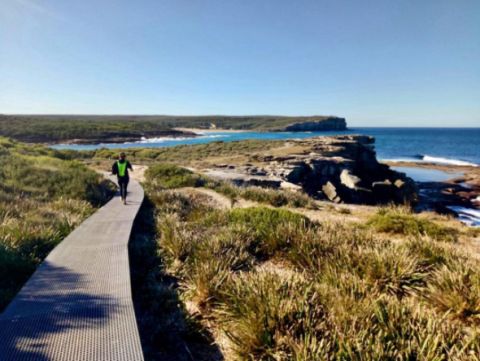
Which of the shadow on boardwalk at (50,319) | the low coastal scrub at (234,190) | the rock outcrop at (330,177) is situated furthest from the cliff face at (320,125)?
the shadow on boardwalk at (50,319)

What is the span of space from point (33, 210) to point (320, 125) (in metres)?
153

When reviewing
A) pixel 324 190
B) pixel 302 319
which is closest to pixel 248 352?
pixel 302 319

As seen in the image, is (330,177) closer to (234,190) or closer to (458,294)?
(234,190)

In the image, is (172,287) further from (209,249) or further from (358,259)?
(358,259)

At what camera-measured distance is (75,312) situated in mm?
3635

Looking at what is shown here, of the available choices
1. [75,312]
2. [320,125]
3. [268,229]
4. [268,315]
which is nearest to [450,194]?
[268,229]

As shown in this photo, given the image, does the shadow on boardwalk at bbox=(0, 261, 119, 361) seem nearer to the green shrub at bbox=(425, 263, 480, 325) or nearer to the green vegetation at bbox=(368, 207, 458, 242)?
the green shrub at bbox=(425, 263, 480, 325)

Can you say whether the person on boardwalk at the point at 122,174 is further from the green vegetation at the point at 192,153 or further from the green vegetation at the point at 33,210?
the green vegetation at the point at 192,153

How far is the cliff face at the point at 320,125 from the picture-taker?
445ft

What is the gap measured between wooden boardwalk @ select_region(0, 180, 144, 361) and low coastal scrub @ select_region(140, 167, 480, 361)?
36.3 inches

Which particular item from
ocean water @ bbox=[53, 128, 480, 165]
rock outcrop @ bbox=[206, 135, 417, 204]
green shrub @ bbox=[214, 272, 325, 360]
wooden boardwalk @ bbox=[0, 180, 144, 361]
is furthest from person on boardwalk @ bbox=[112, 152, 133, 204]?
ocean water @ bbox=[53, 128, 480, 165]

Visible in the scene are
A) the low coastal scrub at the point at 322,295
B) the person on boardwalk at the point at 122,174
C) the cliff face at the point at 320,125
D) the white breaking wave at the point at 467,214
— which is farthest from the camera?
the cliff face at the point at 320,125

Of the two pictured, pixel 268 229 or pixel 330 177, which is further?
pixel 330 177

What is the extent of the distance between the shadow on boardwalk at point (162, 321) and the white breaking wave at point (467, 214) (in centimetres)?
2133
